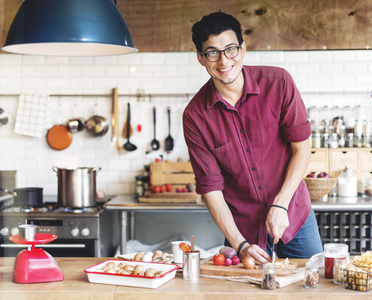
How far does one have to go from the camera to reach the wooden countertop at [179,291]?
2191mm

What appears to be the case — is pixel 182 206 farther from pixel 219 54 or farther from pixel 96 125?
pixel 219 54

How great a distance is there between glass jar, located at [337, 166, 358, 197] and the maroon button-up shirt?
6.25 ft

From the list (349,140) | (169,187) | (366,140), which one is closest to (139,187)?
(169,187)

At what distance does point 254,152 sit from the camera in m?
2.93

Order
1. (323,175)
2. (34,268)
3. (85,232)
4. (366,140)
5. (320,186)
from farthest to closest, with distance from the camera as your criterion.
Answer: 1. (366,140)
2. (323,175)
3. (320,186)
4. (85,232)
5. (34,268)

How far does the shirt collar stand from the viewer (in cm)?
288

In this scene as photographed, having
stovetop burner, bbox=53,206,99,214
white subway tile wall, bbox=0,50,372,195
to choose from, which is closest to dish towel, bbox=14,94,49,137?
white subway tile wall, bbox=0,50,372,195

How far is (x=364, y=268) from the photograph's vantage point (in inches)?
89.1

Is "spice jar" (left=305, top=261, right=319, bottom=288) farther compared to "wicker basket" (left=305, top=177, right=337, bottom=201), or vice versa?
"wicker basket" (left=305, top=177, right=337, bottom=201)

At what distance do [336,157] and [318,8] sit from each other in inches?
56.8

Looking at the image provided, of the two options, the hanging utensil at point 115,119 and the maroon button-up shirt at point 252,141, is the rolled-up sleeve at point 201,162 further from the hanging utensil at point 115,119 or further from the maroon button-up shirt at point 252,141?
the hanging utensil at point 115,119

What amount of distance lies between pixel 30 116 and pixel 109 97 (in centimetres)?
80

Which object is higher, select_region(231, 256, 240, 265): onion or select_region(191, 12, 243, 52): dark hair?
select_region(191, 12, 243, 52): dark hair

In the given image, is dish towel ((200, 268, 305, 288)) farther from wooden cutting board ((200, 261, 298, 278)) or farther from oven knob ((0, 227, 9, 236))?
oven knob ((0, 227, 9, 236))
